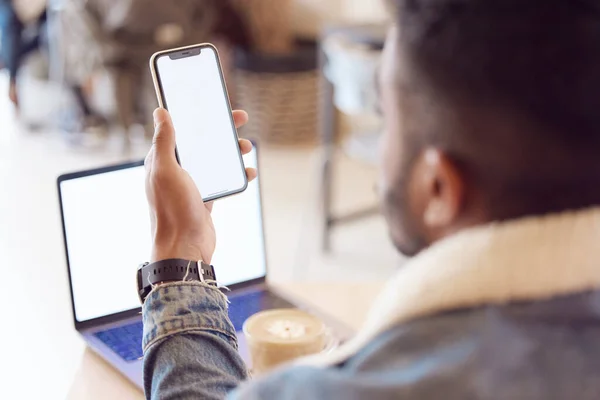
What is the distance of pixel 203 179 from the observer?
41.4 inches

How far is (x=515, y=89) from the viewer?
571mm

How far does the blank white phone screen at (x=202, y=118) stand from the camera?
1047mm

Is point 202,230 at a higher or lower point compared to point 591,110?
lower

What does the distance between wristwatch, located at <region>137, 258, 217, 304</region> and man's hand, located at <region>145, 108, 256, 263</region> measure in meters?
0.01

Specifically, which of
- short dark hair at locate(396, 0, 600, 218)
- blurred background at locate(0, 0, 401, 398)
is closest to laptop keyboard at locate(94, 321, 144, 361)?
short dark hair at locate(396, 0, 600, 218)

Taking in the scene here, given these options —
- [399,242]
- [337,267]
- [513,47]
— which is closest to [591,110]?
[513,47]

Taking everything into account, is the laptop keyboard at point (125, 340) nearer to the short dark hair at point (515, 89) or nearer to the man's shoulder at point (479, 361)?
the man's shoulder at point (479, 361)

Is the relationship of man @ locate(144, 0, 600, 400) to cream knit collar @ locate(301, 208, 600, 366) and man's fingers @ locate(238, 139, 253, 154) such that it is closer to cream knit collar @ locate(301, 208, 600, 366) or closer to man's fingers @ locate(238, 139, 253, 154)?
cream knit collar @ locate(301, 208, 600, 366)

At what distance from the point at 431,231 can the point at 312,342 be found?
39cm

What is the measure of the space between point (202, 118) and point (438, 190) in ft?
1.60

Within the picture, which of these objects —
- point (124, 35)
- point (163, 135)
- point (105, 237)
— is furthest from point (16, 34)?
point (163, 135)

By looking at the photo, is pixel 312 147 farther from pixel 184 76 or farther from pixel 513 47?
pixel 513 47

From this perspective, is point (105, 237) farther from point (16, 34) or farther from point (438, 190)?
point (16, 34)

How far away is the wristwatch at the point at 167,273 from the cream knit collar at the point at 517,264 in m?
0.33
